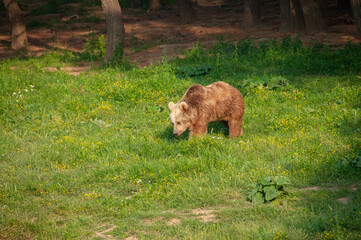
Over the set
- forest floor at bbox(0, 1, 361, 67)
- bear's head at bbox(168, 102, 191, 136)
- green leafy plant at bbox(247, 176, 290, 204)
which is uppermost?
forest floor at bbox(0, 1, 361, 67)

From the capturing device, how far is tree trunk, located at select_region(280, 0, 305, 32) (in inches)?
631

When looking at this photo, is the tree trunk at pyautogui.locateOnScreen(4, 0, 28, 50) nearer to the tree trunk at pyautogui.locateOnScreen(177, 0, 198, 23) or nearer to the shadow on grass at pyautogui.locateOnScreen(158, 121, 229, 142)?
the tree trunk at pyautogui.locateOnScreen(177, 0, 198, 23)

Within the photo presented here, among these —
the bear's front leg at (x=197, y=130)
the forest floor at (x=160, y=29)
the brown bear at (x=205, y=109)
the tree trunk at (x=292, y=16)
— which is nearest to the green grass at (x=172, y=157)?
the bear's front leg at (x=197, y=130)

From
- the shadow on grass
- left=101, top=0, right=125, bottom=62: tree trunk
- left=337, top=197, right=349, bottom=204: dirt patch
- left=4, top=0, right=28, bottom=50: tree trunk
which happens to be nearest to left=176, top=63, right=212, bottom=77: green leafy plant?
left=101, top=0, right=125, bottom=62: tree trunk

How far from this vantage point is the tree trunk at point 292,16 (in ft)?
52.5

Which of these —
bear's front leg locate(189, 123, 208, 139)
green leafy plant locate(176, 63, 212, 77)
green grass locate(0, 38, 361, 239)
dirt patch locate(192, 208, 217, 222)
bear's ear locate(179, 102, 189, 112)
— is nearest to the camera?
green grass locate(0, 38, 361, 239)

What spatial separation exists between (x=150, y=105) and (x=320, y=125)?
4407 mm

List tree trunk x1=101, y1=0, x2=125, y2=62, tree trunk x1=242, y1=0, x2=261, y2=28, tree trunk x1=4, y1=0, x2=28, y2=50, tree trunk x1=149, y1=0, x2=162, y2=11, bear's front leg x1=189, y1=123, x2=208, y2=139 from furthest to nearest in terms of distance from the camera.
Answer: tree trunk x1=149, y1=0, x2=162, y2=11 → tree trunk x1=242, y1=0, x2=261, y2=28 → tree trunk x1=4, y1=0, x2=28, y2=50 → tree trunk x1=101, y1=0, x2=125, y2=62 → bear's front leg x1=189, y1=123, x2=208, y2=139

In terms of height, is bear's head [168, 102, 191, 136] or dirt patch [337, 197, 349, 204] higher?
bear's head [168, 102, 191, 136]

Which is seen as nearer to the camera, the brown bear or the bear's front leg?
the brown bear

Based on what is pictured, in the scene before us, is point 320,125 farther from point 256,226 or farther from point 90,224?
point 90,224

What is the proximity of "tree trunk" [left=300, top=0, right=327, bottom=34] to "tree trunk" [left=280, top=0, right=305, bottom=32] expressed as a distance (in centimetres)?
42

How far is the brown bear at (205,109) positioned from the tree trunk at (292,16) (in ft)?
29.9

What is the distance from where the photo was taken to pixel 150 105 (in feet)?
35.0
